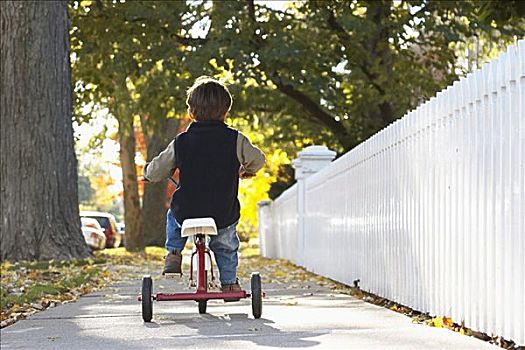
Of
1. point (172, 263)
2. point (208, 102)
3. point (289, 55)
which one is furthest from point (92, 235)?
point (208, 102)

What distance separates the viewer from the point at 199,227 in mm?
7016

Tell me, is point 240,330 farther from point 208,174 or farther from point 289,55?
point 289,55

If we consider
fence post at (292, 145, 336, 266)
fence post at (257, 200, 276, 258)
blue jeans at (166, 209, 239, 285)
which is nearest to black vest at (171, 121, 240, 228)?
blue jeans at (166, 209, 239, 285)

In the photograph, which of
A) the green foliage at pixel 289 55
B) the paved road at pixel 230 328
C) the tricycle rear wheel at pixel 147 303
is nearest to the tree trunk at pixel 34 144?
the green foliage at pixel 289 55

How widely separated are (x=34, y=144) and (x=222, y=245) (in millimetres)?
9315

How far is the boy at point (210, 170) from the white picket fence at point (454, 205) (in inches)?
46.1

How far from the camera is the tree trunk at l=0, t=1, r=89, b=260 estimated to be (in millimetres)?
16062

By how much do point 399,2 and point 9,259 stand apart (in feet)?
41.0

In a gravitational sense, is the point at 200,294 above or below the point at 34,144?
below

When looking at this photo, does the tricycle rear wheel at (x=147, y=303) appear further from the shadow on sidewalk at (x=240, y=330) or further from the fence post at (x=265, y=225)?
the fence post at (x=265, y=225)

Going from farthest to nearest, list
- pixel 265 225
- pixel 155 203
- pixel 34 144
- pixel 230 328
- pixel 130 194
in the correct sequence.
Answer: pixel 155 203 → pixel 130 194 → pixel 265 225 → pixel 34 144 → pixel 230 328

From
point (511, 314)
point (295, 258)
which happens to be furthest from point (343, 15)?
point (511, 314)

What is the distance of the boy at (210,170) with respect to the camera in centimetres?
725

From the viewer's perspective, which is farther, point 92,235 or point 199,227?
point 92,235
